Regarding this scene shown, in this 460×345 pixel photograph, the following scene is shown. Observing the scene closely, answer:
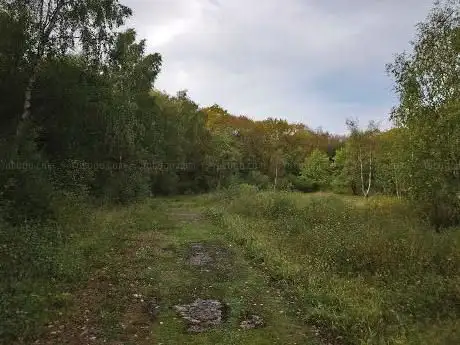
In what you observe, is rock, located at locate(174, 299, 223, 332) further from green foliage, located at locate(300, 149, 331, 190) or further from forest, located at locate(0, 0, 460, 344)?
green foliage, located at locate(300, 149, 331, 190)

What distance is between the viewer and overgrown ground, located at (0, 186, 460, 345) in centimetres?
676

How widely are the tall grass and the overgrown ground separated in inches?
1.0

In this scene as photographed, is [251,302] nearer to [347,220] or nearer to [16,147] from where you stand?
[347,220]

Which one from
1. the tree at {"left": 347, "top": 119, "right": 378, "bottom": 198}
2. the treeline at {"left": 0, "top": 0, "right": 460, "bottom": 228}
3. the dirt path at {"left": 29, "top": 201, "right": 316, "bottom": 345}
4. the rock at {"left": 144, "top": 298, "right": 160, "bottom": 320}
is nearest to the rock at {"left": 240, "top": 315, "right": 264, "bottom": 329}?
the dirt path at {"left": 29, "top": 201, "right": 316, "bottom": 345}

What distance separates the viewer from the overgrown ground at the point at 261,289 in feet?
22.2

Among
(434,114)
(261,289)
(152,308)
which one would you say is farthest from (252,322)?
(434,114)

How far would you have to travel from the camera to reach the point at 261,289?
31.3 ft

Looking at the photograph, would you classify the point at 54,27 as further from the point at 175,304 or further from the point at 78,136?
the point at 175,304

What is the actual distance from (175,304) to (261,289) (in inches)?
82.9

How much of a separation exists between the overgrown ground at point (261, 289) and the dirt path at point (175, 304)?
2 centimetres

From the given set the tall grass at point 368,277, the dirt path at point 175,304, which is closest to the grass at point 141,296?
the dirt path at point 175,304

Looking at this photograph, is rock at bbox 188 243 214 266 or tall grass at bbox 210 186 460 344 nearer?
tall grass at bbox 210 186 460 344

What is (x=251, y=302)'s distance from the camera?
8594mm

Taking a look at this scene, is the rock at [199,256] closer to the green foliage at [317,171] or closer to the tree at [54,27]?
the tree at [54,27]
